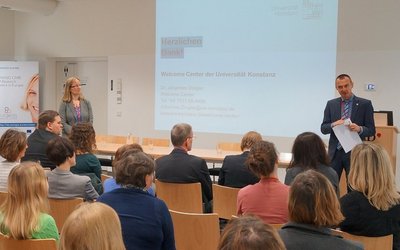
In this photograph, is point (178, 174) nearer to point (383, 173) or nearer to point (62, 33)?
point (383, 173)

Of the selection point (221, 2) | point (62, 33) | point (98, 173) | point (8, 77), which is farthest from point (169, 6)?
point (98, 173)

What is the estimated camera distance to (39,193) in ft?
A: 7.70

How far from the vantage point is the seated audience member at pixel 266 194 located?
2.71 m

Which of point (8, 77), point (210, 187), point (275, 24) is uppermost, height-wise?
point (275, 24)

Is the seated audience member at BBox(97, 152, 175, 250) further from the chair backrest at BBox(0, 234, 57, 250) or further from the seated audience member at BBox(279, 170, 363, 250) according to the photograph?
the seated audience member at BBox(279, 170, 363, 250)

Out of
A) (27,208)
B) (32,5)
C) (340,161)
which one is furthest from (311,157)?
(32,5)

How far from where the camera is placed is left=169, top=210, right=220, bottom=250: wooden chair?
2594mm

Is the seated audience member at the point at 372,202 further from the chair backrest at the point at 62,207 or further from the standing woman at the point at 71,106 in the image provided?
the standing woman at the point at 71,106

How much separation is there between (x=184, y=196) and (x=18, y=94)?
652 cm

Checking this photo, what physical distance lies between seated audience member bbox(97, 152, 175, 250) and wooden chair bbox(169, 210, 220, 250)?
0.35 m

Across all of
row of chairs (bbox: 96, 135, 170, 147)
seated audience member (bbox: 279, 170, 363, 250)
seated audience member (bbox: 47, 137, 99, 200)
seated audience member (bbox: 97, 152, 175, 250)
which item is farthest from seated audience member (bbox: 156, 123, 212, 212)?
row of chairs (bbox: 96, 135, 170, 147)

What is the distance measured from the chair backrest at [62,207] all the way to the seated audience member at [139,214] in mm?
813

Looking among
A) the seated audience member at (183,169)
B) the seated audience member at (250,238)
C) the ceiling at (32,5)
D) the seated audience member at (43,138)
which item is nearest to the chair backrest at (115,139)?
the seated audience member at (43,138)

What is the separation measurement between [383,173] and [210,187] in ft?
5.37
